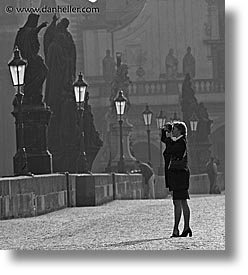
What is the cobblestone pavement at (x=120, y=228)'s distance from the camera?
34.5 feet

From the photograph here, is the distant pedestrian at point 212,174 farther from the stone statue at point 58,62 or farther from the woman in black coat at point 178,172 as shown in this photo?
the stone statue at point 58,62

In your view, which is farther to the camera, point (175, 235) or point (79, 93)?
point (79, 93)

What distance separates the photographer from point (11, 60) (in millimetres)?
10734

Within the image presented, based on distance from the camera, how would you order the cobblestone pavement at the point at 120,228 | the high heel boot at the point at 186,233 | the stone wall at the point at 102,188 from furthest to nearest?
the stone wall at the point at 102,188, the high heel boot at the point at 186,233, the cobblestone pavement at the point at 120,228

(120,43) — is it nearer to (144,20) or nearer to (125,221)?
(144,20)

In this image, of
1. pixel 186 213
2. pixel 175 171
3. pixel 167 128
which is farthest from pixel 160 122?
pixel 186 213

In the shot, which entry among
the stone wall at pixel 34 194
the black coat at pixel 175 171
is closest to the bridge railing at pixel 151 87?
the black coat at pixel 175 171

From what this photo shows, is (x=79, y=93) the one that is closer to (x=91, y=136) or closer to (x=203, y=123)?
(x=91, y=136)

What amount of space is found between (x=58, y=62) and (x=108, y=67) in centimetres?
27

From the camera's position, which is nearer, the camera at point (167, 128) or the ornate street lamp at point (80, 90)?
the camera at point (167, 128)

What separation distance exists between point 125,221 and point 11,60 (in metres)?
1.06

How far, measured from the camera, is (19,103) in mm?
10742

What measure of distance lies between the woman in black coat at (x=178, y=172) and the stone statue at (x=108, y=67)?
16.9 inches

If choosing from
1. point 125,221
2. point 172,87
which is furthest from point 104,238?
point 172,87
